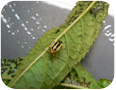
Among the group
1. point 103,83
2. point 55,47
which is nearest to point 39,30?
point 55,47

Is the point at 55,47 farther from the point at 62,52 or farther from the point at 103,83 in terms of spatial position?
the point at 103,83

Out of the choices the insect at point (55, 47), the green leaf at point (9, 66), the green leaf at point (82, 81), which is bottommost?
the green leaf at point (9, 66)

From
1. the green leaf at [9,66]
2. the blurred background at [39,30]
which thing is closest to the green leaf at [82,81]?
the blurred background at [39,30]

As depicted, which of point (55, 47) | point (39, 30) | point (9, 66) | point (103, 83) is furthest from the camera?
point (39, 30)

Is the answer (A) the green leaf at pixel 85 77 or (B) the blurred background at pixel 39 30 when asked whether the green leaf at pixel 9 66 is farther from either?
(A) the green leaf at pixel 85 77

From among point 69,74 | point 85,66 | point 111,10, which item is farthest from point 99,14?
point 69,74

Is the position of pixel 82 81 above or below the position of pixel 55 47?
below
